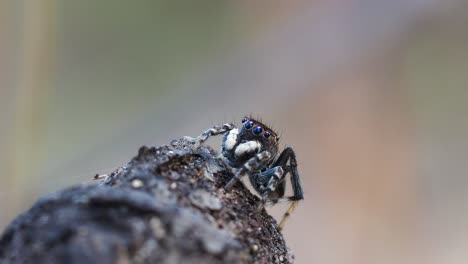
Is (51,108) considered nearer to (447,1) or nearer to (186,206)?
(447,1)

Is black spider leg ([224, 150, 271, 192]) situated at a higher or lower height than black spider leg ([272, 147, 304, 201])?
lower

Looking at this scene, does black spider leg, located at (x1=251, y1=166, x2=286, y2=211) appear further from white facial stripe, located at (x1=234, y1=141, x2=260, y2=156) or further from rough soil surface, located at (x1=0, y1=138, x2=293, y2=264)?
rough soil surface, located at (x1=0, y1=138, x2=293, y2=264)

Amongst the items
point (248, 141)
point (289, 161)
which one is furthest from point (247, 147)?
point (289, 161)

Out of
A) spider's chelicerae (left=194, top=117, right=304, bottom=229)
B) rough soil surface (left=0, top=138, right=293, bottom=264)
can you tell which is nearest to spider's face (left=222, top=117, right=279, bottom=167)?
spider's chelicerae (left=194, top=117, right=304, bottom=229)

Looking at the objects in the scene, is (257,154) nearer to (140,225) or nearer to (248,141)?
(248,141)

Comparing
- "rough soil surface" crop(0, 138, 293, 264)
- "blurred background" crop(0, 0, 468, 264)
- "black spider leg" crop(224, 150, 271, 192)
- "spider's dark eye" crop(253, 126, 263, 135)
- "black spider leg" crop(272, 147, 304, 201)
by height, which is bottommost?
"rough soil surface" crop(0, 138, 293, 264)

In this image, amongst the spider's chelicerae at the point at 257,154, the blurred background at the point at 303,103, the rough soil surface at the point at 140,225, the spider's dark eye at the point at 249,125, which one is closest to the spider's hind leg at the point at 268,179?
the spider's chelicerae at the point at 257,154

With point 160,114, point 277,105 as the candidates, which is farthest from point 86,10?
point 277,105
